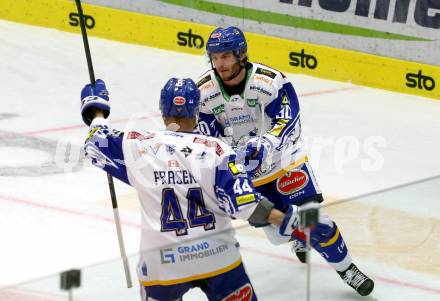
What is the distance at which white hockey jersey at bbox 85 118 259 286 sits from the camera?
12.9 feet

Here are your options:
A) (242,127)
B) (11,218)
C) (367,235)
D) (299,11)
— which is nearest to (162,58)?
(299,11)

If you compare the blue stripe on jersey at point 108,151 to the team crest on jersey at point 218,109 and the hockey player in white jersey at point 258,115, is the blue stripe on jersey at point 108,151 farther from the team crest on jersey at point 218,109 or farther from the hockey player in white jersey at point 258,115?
the team crest on jersey at point 218,109

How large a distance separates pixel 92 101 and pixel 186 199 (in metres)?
0.92

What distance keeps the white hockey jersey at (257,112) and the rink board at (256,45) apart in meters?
4.36

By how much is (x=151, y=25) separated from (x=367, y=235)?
7385 millimetres

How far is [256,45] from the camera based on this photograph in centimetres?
1080

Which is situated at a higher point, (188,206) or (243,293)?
(188,206)

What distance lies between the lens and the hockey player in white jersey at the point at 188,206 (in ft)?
12.9

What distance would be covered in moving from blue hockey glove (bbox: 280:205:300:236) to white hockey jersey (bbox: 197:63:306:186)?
1.70m

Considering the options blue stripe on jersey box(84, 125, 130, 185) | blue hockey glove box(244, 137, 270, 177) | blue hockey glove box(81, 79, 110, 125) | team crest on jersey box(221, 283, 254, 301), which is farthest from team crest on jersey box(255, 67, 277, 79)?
team crest on jersey box(221, 283, 254, 301)

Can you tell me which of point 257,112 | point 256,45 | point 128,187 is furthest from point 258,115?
point 256,45

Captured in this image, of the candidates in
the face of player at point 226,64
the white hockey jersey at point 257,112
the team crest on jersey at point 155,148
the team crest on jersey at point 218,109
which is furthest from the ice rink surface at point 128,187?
the face of player at point 226,64

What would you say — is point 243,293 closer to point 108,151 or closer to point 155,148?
point 155,148

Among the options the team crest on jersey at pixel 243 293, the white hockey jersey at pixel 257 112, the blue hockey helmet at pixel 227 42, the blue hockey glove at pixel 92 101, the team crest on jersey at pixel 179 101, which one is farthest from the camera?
the white hockey jersey at pixel 257 112
